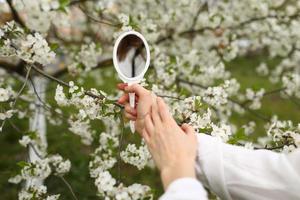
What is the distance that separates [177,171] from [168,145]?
4.1 inches

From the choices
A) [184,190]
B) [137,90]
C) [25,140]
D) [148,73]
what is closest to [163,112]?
[137,90]

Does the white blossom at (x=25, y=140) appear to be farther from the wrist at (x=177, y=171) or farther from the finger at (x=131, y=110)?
the wrist at (x=177, y=171)

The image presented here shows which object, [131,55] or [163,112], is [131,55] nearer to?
[131,55]

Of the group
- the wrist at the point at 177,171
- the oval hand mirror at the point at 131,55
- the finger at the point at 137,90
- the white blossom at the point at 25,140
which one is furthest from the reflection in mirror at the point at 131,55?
the white blossom at the point at 25,140

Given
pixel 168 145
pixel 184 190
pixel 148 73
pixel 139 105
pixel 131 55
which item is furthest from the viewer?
pixel 148 73

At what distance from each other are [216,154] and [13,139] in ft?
13.6

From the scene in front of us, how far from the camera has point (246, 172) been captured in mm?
1482

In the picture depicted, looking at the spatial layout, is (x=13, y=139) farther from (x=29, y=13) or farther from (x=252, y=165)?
(x=252, y=165)

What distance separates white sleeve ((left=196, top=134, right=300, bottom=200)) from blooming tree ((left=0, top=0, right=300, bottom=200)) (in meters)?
0.35

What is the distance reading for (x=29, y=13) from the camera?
8.36ft

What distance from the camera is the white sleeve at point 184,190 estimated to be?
4.15 feet

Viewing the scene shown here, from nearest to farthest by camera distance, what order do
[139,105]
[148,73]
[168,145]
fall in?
1. [168,145]
2. [139,105]
3. [148,73]

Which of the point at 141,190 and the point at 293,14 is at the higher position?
the point at 293,14

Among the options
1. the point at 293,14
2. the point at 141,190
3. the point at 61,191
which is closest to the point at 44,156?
the point at 61,191
